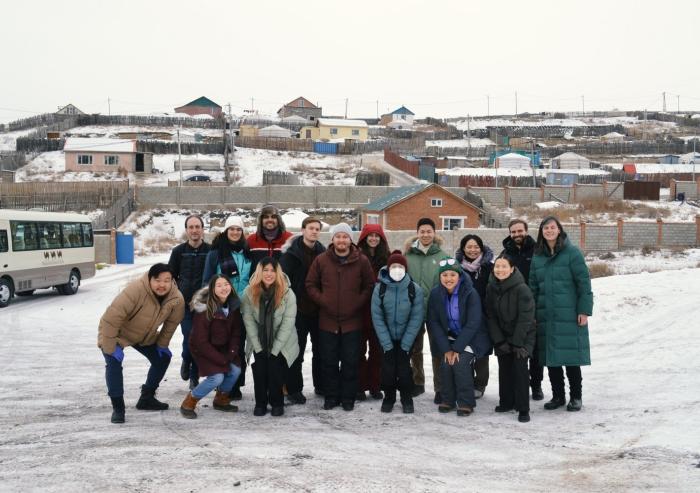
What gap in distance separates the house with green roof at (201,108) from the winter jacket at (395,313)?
300 ft

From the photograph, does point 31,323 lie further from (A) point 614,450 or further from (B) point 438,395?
(A) point 614,450

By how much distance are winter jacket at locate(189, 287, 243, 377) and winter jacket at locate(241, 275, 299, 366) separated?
122mm

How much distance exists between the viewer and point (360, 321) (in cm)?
678

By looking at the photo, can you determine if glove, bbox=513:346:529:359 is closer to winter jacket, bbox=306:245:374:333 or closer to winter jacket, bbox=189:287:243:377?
winter jacket, bbox=306:245:374:333

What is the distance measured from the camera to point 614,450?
5.47 meters

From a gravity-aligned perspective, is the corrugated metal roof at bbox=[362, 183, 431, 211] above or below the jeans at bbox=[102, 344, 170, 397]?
above

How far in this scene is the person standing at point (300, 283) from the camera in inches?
275

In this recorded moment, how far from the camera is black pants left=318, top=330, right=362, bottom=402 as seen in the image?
22.0 feet

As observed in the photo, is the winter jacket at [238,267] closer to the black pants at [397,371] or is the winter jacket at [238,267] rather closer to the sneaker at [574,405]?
the black pants at [397,371]

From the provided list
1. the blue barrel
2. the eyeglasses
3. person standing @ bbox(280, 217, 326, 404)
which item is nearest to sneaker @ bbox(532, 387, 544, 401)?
the eyeglasses

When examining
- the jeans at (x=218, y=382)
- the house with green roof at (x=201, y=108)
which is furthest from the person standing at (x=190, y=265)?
the house with green roof at (x=201, y=108)

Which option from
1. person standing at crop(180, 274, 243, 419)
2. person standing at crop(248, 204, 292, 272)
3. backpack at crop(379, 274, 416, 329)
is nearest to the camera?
person standing at crop(180, 274, 243, 419)

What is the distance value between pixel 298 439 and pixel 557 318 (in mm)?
2615

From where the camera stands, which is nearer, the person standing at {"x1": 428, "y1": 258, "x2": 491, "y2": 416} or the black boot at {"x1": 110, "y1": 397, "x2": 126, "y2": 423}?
the black boot at {"x1": 110, "y1": 397, "x2": 126, "y2": 423}
